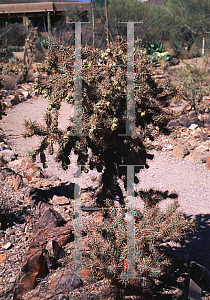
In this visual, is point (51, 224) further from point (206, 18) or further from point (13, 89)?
point (206, 18)

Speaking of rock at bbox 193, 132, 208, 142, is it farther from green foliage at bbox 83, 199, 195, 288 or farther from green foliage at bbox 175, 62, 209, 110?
green foliage at bbox 83, 199, 195, 288

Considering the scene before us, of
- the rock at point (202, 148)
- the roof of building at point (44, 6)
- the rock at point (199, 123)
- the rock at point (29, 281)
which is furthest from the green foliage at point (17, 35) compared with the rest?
the rock at point (29, 281)

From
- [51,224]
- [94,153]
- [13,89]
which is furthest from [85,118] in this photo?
[13,89]

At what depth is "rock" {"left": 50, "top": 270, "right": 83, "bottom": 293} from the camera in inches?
108

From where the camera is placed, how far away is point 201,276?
2895mm

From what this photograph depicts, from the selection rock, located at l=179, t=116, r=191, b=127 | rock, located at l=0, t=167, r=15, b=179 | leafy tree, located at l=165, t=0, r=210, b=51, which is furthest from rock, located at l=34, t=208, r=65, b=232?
leafy tree, located at l=165, t=0, r=210, b=51

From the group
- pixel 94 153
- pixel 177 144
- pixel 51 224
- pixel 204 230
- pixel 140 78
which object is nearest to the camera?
pixel 140 78

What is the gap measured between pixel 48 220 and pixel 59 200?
0.87 meters

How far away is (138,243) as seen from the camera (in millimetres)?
2441

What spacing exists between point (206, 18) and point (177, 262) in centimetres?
1327

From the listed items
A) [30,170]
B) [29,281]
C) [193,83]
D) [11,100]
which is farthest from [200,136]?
[11,100]

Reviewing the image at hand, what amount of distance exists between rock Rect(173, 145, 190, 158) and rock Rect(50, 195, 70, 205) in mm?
3021

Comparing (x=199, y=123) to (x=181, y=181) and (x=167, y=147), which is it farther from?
(x=181, y=181)

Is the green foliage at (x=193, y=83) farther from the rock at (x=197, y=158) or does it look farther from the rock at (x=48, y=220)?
the rock at (x=48, y=220)
